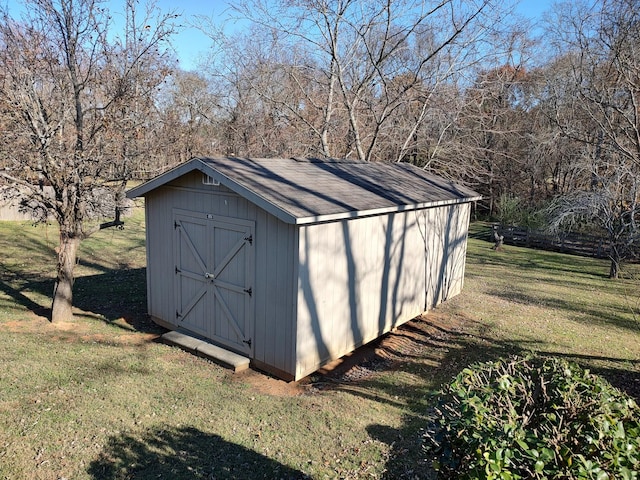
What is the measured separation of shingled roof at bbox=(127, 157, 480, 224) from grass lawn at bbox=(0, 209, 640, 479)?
2355mm

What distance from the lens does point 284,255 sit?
617 cm

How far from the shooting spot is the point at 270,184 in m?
6.49

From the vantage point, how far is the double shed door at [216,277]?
671 cm

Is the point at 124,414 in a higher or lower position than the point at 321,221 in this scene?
lower

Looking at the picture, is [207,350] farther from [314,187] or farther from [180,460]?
[314,187]

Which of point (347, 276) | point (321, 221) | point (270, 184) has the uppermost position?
point (270, 184)

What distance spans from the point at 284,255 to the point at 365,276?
178 centimetres

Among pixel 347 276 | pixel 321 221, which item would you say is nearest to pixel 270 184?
pixel 321 221

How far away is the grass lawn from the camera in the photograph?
430cm

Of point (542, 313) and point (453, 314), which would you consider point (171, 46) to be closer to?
point (453, 314)

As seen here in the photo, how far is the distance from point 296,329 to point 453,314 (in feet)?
15.6

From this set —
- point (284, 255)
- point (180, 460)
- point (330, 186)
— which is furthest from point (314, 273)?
point (180, 460)

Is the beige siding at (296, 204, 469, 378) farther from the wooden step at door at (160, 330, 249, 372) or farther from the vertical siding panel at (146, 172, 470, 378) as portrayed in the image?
the wooden step at door at (160, 330, 249, 372)

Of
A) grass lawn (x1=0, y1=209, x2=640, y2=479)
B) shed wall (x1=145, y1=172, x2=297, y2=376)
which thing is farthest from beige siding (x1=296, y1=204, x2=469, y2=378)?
grass lawn (x1=0, y1=209, x2=640, y2=479)
